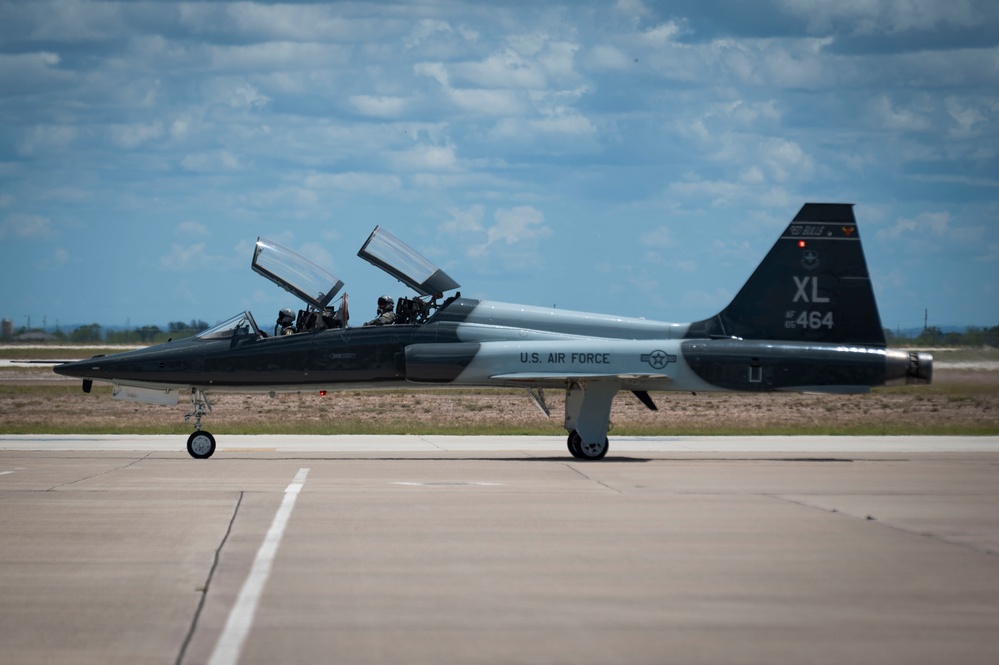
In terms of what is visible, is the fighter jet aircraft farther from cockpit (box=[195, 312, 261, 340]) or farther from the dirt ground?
the dirt ground

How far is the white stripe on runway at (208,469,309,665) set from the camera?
22.5 feet

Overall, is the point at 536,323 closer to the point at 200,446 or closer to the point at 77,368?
the point at 200,446

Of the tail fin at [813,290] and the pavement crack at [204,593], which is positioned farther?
the tail fin at [813,290]

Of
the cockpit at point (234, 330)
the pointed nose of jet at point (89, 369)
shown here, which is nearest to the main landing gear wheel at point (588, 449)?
the cockpit at point (234, 330)

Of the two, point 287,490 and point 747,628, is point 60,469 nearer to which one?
point 287,490

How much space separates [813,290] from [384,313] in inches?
307

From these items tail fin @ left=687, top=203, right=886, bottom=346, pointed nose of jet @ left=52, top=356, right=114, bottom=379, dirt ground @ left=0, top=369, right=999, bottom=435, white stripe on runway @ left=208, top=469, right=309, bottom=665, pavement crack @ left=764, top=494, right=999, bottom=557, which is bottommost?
dirt ground @ left=0, top=369, right=999, bottom=435

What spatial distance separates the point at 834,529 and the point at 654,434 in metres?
16.7

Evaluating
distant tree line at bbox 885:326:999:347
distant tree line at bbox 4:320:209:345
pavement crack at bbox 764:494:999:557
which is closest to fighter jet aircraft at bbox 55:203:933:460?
distant tree line at bbox 885:326:999:347

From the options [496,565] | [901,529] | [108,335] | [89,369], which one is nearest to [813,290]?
[901,529]

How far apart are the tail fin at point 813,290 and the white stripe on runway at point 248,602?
447 inches

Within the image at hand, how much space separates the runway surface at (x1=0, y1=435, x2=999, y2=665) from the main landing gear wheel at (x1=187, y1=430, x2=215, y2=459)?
1.86 meters

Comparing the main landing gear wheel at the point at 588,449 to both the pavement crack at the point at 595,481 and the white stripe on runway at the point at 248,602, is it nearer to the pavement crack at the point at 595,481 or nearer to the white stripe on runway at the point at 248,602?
the pavement crack at the point at 595,481

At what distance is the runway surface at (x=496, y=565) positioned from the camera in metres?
7.14
